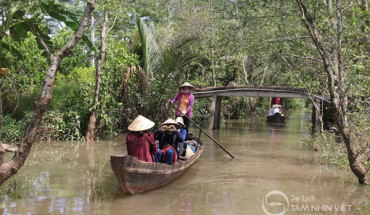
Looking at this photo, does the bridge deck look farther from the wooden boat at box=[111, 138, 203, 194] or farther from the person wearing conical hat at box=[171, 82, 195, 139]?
the wooden boat at box=[111, 138, 203, 194]

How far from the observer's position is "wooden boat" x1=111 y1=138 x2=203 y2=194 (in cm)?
631

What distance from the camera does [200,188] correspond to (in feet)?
25.4

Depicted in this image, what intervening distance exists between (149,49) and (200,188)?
26.3ft

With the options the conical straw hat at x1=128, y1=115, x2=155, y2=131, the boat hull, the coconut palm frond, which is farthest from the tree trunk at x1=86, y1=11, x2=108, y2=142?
the boat hull

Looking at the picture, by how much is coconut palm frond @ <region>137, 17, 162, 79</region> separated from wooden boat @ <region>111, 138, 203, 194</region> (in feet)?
24.6

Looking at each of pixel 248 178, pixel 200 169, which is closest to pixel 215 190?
pixel 248 178

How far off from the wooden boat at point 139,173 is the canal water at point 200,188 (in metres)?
0.16

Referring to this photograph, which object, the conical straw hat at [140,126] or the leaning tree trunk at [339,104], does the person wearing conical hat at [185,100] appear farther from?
the leaning tree trunk at [339,104]

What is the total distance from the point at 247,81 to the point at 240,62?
123cm

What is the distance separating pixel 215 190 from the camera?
7.55 m

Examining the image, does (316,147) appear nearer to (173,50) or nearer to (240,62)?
(173,50)

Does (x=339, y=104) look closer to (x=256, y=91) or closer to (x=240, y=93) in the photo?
(x=256, y=91)

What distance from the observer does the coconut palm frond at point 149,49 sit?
570 inches

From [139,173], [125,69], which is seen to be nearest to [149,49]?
[125,69]
